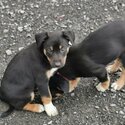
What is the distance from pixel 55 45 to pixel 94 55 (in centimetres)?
61

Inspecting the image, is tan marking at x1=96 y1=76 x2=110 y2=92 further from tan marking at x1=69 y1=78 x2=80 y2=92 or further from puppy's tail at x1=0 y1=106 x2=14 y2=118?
puppy's tail at x1=0 y1=106 x2=14 y2=118

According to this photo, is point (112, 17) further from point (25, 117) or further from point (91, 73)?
point (25, 117)

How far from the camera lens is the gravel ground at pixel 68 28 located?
5.51 meters

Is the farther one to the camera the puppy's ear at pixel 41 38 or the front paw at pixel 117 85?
the front paw at pixel 117 85

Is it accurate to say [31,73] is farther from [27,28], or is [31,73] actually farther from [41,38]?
[27,28]

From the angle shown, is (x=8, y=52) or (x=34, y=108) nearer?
(x=34, y=108)

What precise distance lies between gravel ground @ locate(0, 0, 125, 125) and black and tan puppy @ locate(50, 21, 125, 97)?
1.06ft

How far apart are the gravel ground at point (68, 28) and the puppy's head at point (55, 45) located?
31.4 inches

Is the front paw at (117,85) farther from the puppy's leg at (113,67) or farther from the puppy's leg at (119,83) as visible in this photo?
the puppy's leg at (113,67)

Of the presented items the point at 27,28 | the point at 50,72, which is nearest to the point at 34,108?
the point at 50,72

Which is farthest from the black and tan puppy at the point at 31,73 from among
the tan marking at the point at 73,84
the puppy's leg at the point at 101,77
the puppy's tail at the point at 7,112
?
the puppy's leg at the point at 101,77

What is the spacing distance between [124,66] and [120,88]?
362 millimetres

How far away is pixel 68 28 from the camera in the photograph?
690cm

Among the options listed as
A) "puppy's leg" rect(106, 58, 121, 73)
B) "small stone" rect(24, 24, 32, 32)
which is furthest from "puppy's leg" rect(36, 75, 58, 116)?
"small stone" rect(24, 24, 32, 32)
